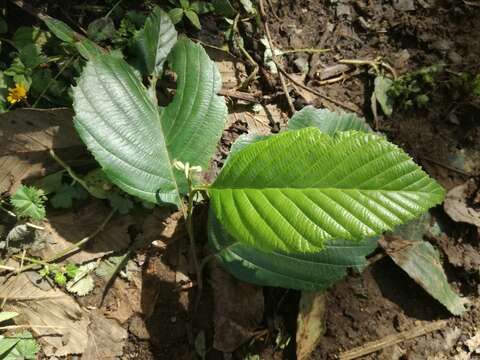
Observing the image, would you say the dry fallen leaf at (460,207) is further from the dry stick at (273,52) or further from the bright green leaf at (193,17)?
the bright green leaf at (193,17)

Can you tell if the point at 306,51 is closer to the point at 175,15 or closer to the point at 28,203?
the point at 175,15

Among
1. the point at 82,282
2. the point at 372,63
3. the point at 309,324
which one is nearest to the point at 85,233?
the point at 82,282

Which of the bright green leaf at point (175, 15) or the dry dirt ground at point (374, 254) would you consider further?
the bright green leaf at point (175, 15)

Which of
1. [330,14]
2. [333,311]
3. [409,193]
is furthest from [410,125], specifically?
[409,193]

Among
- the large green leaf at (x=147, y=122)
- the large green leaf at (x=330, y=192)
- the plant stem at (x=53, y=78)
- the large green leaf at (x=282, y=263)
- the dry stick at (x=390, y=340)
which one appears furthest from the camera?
the dry stick at (x=390, y=340)

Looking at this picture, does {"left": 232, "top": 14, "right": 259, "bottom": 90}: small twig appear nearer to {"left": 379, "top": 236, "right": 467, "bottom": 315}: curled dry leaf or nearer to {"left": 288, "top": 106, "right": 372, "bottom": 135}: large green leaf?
{"left": 288, "top": 106, "right": 372, "bottom": 135}: large green leaf

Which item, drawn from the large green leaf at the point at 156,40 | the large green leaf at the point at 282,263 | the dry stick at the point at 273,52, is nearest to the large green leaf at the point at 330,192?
the large green leaf at the point at 282,263

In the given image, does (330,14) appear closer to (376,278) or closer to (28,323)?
(376,278)
